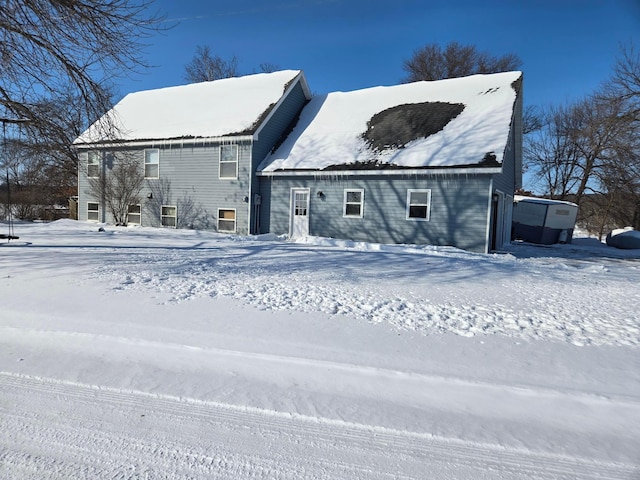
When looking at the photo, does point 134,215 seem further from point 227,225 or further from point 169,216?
point 227,225

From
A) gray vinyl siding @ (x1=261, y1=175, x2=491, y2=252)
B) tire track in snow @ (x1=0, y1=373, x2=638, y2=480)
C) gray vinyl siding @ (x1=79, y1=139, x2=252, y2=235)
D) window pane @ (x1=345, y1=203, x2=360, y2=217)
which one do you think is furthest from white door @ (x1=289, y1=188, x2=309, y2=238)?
tire track in snow @ (x1=0, y1=373, x2=638, y2=480)

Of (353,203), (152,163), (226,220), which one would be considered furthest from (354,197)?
(152,163)

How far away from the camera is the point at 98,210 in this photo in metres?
19.5

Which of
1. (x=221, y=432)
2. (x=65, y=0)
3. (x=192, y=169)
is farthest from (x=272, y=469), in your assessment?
(x=192, y=169)

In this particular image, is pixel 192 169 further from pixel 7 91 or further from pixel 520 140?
pixel 520 140

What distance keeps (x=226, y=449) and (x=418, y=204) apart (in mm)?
11994

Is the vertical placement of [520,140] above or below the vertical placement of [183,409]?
above

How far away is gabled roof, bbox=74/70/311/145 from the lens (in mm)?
16484

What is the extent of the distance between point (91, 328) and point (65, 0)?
6.12 meters

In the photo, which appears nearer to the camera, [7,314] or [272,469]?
[272,469]

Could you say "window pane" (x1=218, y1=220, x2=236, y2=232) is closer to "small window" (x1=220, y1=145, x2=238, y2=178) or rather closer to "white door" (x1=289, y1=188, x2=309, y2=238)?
"small window" (x1=220, y1=145, x2=238, y2=178)

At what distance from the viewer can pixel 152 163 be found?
58.4 ft

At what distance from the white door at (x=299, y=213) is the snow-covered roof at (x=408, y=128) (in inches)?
39.9

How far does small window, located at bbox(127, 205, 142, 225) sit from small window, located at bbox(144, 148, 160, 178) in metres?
1.71
